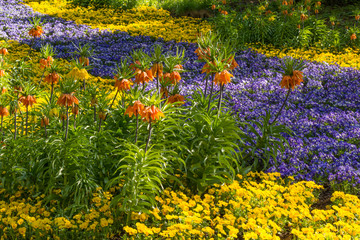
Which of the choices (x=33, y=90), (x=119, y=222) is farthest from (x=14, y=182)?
(x=119, y=222)

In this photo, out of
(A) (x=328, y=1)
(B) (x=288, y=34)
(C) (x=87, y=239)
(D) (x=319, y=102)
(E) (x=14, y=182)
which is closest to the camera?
(C) (x=87, y=239)

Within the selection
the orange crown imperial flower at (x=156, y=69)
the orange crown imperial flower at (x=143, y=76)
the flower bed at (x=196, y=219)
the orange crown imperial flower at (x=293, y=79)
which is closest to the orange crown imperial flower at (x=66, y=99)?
the orange crown imperial flower at (x=143, y=76)

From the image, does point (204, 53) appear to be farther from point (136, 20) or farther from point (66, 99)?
A: point (136, 20)

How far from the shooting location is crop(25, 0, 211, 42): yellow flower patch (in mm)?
11781

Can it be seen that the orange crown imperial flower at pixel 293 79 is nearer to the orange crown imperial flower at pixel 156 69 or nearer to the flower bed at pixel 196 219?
the flower bed at pixel 196 219

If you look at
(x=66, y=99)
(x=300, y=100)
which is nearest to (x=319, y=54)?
(x=300, y=100)

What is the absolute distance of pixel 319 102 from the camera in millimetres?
6836

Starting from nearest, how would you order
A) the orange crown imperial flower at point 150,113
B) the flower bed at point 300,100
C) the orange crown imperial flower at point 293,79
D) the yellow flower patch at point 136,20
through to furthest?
the orange crown imperial flower at point 150,113 → the orange crown imperial flower at point 293,79 → the flower bed at point 300,100 → the yellow flower patch at point 136,20

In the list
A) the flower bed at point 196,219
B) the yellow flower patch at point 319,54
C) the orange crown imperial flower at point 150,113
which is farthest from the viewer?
the yellow flower patch at point 319,54

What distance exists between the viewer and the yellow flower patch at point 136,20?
1178 centimetres

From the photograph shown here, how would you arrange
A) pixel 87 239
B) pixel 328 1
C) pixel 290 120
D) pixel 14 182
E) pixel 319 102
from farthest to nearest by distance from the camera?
pixel 328 1, pixel 319 102, pixel 290 120, pixel 14 182, pixel 87 239

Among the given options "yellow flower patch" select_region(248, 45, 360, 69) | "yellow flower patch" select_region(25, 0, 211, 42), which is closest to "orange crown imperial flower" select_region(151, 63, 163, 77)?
"yellow flower patch" select_region(248, 45, 360, 69)

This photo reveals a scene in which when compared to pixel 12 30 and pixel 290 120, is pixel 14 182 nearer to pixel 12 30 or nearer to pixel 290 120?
pixel 290 120

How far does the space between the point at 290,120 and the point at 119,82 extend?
3.56 meters
